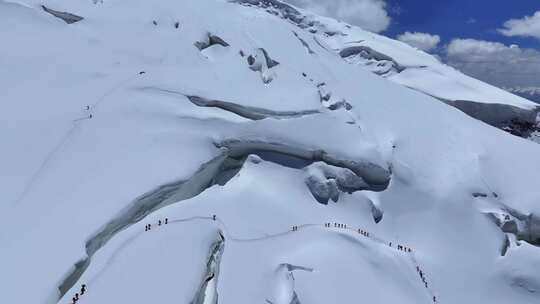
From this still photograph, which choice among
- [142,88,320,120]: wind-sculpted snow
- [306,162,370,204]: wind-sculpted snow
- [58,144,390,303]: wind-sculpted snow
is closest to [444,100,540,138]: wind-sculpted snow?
[58,144,390,303]: wind-sculpted snow

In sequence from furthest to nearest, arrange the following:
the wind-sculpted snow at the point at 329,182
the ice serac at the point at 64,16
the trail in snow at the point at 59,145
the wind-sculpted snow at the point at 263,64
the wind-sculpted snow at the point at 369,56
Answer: the wind-sculpted snow at the point at 369,56 < the wind-sculpted snow at the point at 263,64 < the ice serac at the point at 64,16 < the wind-sculpted snow at the point at 329,182 < the trail in snow at the point at 59,145

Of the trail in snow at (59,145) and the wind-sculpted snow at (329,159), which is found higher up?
the wind-sculpted snow at (329,159)

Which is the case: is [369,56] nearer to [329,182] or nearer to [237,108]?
[237,108]

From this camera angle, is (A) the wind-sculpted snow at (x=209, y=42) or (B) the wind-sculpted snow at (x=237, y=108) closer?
(B) the wind-sculpted snow at (x=237, y=108)

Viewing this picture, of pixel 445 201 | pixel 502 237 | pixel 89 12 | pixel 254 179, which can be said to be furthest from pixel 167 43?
pixel 502 237

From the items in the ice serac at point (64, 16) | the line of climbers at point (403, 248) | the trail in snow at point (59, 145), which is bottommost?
the trail in snow at point (59, 145)

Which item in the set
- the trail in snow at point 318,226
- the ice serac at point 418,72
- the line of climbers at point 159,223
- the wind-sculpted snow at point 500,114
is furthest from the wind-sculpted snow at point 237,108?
the wind-sculpted snow at point 500,114

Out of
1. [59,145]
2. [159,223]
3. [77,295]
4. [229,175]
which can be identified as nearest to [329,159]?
[229,175]

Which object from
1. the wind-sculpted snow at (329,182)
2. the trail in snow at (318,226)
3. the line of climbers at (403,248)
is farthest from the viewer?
the wind-sculpted snow at (329,182)

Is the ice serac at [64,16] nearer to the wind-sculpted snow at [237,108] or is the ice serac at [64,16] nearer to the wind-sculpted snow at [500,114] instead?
the wind-sculpted snow at [237,108]
